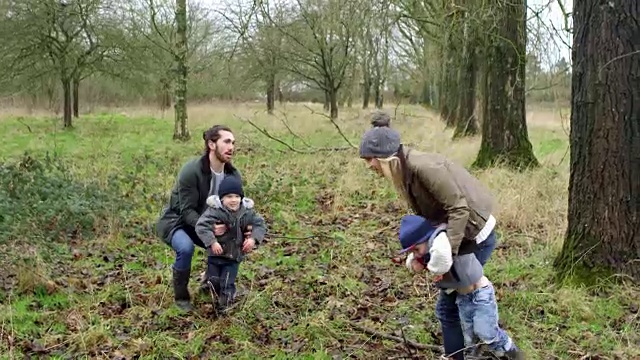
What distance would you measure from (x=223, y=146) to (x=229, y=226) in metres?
0.63

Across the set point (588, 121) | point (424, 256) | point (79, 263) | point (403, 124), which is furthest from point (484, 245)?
point (403, 124)

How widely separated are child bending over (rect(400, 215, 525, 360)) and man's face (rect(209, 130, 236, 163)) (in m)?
1.85

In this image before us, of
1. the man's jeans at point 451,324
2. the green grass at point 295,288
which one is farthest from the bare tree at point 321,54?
the man's jeans at point 451,324

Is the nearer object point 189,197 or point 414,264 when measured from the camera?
point 414,264

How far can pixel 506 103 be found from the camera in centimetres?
1009

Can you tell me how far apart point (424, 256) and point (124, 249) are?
→ 171 inches

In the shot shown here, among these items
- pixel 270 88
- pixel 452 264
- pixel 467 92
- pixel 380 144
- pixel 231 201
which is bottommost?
pixel 452 264

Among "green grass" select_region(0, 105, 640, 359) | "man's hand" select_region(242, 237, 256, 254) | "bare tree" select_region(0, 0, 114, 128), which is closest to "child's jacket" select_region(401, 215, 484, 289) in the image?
"green grass" select_region(0, 105, 640, 359)

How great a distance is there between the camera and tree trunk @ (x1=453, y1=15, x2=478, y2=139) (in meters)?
15.9

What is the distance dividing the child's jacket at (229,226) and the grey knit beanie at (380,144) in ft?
5.68

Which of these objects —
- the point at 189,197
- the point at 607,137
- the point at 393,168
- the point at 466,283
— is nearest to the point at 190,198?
the point at 189,197

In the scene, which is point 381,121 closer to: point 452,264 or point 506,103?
point 452,264

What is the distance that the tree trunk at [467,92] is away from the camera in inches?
625

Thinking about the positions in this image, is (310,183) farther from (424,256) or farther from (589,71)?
(424,256)
